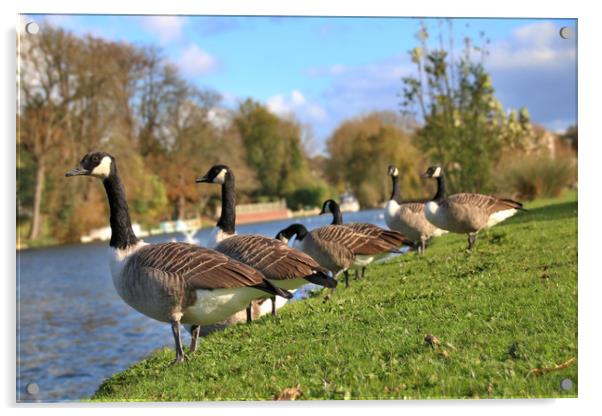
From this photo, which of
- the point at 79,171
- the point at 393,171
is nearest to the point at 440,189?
the point at 393,171

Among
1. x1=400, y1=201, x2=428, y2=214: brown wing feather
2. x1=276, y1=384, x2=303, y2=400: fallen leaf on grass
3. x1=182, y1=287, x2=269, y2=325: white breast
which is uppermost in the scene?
x1=400, y1=201, x2=428, y2=214: brown wing feather

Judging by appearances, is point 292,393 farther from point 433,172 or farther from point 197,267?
point 433,172

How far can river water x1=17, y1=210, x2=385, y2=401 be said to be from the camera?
997cm

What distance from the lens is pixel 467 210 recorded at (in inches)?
403

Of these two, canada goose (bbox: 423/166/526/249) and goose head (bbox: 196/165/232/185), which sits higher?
goose head (bbox: 196/165/232/185)

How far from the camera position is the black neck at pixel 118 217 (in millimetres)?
5801

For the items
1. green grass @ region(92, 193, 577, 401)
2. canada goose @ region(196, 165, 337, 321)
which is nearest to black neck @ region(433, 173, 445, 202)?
green grass @ region(92, 193, 577, 401)

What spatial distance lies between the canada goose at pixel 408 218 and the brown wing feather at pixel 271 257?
15.6 feet

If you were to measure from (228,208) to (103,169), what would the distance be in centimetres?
194

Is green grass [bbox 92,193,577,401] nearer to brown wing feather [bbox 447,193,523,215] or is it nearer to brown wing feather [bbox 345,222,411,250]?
brown wing feather [bbox 345,222,411,250]

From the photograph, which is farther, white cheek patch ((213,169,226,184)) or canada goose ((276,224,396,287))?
canada goose ((276,224,396,287))

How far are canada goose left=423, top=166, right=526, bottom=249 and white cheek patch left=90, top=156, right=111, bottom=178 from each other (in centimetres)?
598

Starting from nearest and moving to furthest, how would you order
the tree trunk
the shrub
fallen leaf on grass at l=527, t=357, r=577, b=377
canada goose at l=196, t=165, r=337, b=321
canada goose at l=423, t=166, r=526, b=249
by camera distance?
1. fallen leaf on grass at l=527, t=357, r=577, b=377
2. canada goose at l=196, t=165, r=337, b=321
3. the tree trunk
4. canada goose at l=423, t=166, r=526, b=249
5. the shrub
